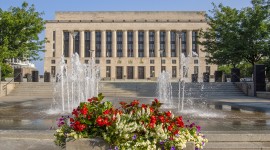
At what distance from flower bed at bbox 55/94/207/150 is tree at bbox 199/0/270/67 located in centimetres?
2605

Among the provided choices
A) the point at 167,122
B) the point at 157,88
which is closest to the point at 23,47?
the point at 157,88

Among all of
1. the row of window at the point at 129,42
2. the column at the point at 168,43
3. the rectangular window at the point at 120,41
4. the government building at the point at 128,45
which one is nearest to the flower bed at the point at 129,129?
the government building at the point at 128,45

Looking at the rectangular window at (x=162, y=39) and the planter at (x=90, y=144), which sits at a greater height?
the rectangular window at (x=162, y=39)

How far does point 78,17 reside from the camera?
286ft

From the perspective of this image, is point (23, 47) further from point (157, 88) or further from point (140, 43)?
point (140, 43)

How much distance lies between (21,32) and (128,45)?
57.9m

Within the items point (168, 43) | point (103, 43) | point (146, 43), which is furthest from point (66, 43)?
point (168, 43)

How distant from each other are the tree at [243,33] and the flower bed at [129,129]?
26050 mm

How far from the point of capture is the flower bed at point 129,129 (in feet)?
13.6

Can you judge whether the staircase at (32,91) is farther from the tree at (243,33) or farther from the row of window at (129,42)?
the row of window at (129,42)

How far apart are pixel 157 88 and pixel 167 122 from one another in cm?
2445

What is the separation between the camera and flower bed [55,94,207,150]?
414 centimetres

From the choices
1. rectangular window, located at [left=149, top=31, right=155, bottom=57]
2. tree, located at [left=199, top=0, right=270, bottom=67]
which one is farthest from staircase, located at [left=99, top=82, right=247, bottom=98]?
rectangular window, located at [left=149, top=31, right=155, bottom=57]

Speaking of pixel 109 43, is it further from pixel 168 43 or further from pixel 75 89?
pixel 75 89
